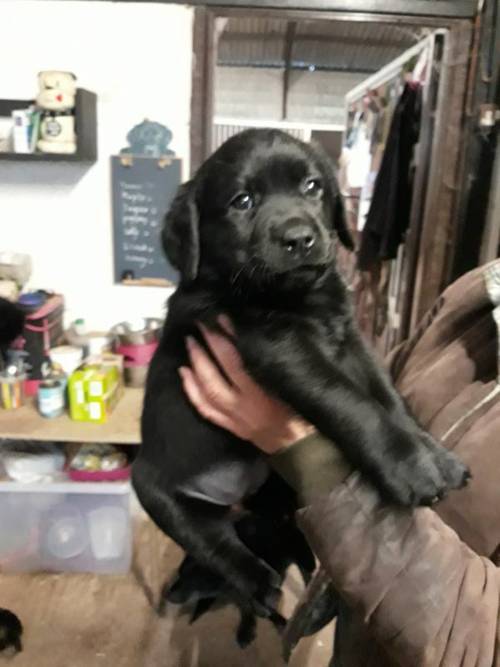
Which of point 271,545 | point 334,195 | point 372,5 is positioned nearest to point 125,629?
point 271,545

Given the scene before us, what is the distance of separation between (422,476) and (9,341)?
5.47 feet

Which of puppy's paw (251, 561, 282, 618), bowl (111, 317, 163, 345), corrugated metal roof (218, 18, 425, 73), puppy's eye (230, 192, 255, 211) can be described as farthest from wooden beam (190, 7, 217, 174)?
corrugated metal roof (218, 18, 425, 73)

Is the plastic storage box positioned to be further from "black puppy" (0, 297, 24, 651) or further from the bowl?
the bowl

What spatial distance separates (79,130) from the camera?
2002mm

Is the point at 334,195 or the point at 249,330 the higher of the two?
the point at 334,195

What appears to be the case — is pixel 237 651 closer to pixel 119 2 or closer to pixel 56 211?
pixel 56 211

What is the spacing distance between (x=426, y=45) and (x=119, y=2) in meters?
Answer: 1.10

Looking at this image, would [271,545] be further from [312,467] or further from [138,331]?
[138,331]

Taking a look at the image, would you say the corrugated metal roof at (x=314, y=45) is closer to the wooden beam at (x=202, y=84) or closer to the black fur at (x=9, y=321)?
the wooden beam at (x=202, y=84)

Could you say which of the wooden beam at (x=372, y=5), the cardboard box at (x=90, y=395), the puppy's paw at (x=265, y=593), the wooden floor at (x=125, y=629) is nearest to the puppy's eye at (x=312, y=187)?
the puppy's paw at (x=265, y=593)

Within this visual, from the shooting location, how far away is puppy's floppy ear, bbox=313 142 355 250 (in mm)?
1094

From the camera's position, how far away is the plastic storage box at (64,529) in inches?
82.0

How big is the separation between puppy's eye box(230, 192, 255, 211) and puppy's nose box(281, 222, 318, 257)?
0.12 m

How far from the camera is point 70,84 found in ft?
6.47
